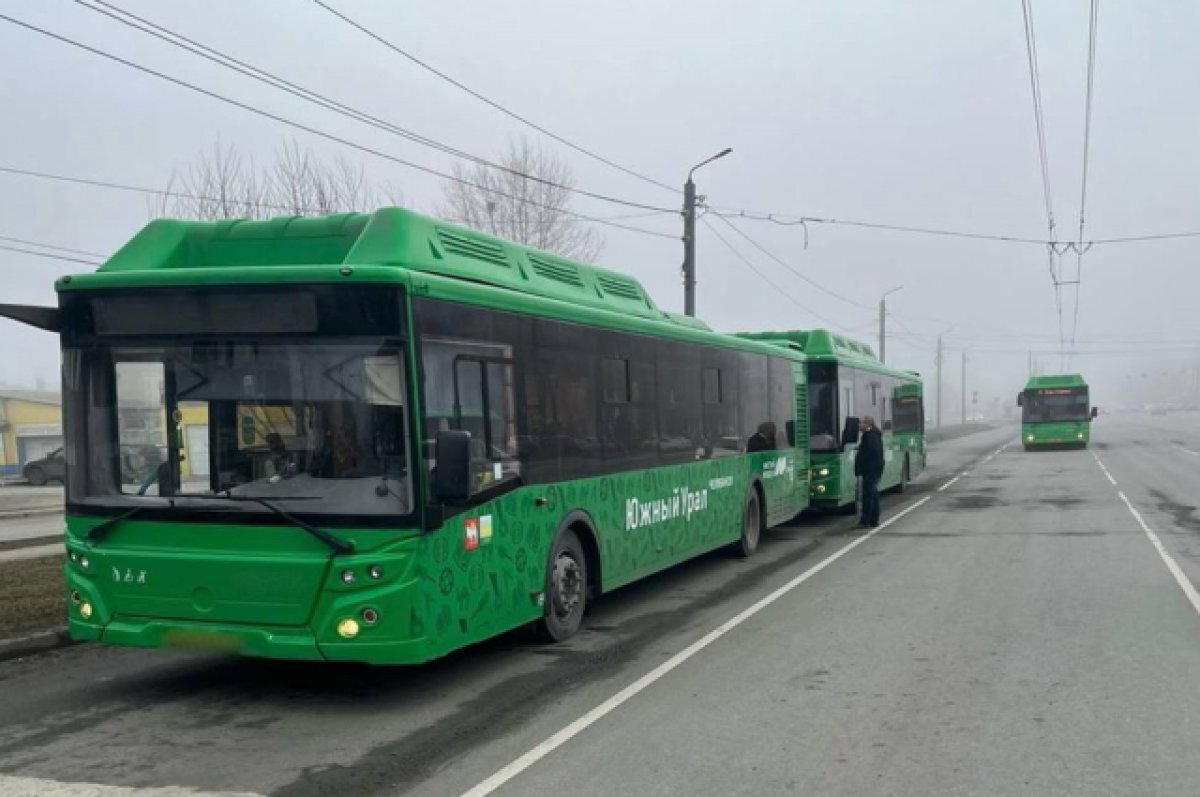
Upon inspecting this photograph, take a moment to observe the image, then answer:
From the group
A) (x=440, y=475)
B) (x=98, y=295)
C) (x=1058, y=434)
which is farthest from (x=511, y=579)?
(x=1058, y=434)

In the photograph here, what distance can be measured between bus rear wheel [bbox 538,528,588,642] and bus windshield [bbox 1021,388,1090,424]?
3904cm

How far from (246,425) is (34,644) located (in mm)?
3661

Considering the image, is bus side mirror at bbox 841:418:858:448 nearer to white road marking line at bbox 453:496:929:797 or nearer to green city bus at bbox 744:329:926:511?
green city bus at bbox 744:329:926:511

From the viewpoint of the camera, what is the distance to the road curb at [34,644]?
8.11 meters

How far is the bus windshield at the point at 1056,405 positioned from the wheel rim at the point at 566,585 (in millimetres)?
39074

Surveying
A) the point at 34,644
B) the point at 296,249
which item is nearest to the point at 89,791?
the point at 296,249

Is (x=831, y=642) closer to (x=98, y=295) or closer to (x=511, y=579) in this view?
(x=511, y=579)

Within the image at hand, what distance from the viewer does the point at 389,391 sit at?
6.21 meters

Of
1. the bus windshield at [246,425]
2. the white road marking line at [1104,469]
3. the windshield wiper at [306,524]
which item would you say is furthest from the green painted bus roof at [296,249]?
the white road marking line at [1104,469]

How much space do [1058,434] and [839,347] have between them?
28.7 m

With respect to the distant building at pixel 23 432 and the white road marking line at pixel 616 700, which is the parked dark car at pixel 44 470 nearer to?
the distant building at pixel 23 432

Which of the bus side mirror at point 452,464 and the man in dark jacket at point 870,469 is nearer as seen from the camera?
the bus side mirror at point 452,464

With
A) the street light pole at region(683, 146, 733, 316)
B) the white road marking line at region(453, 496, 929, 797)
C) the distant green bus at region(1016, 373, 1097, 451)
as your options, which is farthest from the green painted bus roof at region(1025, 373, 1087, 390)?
the white road marking line at region(453, 496, 929, 797)

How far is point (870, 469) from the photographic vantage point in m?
16.9
